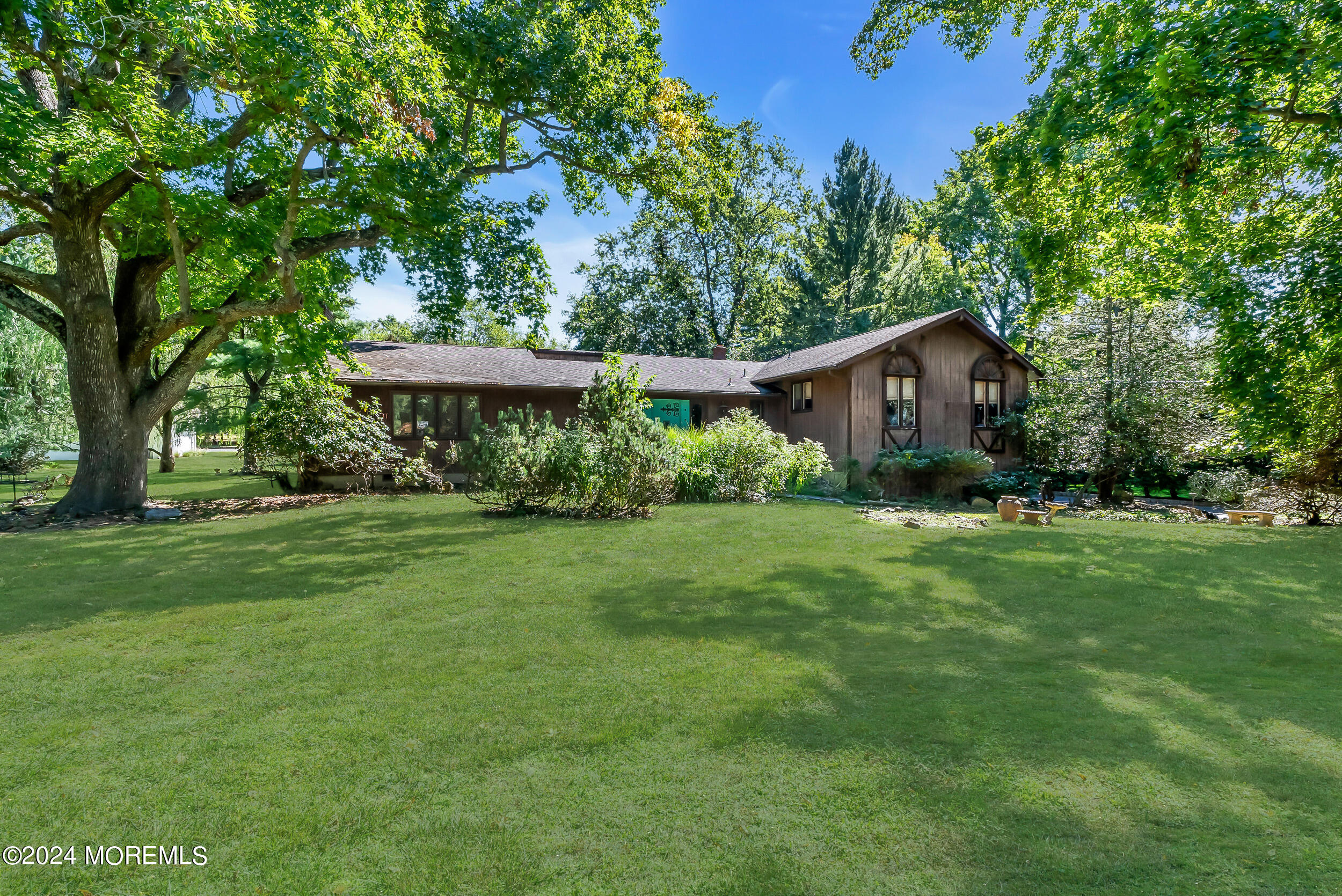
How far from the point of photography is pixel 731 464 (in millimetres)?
14484

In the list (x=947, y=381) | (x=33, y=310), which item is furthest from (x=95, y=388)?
(x=947, y=381)

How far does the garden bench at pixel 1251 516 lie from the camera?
37.5 feet

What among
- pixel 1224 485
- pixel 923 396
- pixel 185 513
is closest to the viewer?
pixel 185 513

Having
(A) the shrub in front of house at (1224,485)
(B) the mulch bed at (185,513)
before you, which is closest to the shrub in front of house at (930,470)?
(A) the shrub in front of house at (1224,485)

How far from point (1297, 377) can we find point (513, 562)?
41.3 feet

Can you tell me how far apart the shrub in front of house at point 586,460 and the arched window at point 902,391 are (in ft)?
32.7

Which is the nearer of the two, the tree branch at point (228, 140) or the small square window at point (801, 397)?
the tree branch at point (228, 140)

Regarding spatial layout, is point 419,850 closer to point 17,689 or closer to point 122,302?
point 17,689

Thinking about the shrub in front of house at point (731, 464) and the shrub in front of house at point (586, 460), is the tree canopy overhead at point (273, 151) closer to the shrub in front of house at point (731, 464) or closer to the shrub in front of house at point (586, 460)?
the shrub in front of house at point (586, 460)

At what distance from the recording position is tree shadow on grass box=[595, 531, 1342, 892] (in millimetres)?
2457

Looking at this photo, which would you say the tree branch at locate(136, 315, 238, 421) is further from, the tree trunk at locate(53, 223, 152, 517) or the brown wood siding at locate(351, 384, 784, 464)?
the brown wood siding at locate(351, 384, 784, 464)

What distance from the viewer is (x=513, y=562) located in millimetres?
7664

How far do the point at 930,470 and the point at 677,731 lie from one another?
16.2 m

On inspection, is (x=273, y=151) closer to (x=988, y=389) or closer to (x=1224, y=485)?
(x=988, y=389)
